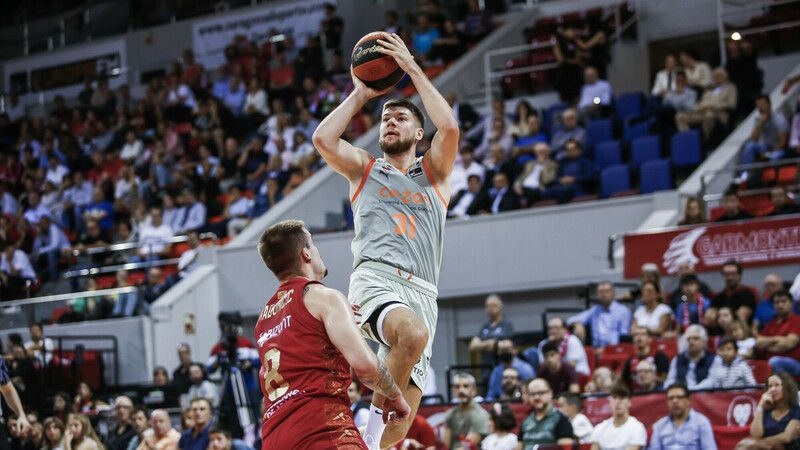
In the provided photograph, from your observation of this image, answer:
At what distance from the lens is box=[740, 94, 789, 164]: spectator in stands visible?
49.4 ft

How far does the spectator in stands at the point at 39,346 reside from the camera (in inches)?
583

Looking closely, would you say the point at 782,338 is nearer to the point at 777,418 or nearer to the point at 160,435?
the point at 777,418

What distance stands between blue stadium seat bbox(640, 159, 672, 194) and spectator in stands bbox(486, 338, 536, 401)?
14.8 feet

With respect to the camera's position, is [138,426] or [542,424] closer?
[542,424]

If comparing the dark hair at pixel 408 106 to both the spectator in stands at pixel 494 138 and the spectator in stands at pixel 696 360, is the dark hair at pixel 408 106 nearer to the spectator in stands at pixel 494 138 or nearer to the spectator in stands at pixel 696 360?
the spectator in stands at pixel 696 360

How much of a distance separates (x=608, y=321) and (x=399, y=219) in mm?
6954

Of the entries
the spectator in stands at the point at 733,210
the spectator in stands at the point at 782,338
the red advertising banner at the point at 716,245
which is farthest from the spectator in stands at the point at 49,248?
the spectator in stands at the point at 782,338

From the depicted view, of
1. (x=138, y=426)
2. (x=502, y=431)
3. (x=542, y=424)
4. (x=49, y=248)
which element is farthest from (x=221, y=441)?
(x=49, y=248)

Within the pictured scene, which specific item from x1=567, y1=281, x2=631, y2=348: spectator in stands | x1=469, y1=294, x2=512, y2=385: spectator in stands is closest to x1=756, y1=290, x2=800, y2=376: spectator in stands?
x1=567, y1=281, x2=631, y2=348: spectator in stands

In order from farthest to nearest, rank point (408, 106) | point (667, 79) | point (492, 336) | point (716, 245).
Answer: point (667, 79) < point (716, 245) < point (492, 336) < point (408, 106)

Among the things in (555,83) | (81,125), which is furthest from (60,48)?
(555,83)

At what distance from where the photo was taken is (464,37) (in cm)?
2152

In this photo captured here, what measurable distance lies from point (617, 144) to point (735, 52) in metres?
2.38

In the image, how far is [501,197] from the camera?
16172 millimetres
